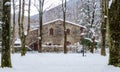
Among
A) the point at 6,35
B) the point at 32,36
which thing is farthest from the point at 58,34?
the point at 6,35

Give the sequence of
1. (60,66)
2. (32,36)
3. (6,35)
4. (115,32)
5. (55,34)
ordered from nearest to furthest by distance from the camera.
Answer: (115,32) < (6,35) < (60,66) < (32,36) < (55,34)

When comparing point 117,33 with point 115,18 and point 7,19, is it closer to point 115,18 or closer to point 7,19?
point 115,18

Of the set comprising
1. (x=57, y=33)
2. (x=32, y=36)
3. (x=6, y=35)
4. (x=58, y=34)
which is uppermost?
(x=57, y=33)

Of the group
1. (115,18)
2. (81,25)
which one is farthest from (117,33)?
(81,25)

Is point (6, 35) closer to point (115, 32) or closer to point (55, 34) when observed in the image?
point (115, 32)

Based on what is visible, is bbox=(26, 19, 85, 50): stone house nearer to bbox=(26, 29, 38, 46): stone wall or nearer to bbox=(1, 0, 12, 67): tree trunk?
bbox=(26, 29, 38, 46): stone wall

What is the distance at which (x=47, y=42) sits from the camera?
211 ft

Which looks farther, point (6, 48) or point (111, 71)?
point (6, 48)

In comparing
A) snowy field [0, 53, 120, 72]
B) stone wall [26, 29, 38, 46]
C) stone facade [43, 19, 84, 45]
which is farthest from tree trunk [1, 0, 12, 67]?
stone facade [43, 19, 84, 45]

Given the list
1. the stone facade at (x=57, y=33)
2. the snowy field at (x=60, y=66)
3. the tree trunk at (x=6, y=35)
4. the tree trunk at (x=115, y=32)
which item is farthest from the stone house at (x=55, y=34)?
the tree trunk at (x=115, y=32)

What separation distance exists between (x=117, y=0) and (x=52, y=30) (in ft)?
167

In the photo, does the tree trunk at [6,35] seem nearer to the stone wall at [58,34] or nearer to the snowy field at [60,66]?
the snowy field at [60,66]

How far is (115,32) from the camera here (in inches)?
574

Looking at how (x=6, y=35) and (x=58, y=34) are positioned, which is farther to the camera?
(x=58, y=34)
